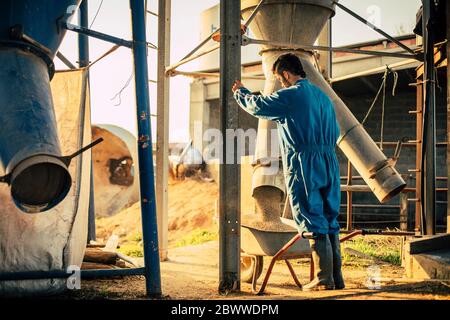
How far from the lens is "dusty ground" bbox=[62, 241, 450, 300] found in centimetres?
440

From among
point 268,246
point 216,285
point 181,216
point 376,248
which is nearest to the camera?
point 268,246

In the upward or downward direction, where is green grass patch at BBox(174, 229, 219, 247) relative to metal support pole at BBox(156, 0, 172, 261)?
downward

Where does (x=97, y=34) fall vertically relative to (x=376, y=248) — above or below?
above

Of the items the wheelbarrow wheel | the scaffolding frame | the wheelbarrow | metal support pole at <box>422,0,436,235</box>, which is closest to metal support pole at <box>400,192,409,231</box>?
metal support pole at <box>422,0,436,235</box>

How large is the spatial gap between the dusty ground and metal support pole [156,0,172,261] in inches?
20.9

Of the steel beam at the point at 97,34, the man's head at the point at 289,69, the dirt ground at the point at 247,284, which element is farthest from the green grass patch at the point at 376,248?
the steel beam at the point at 97,34

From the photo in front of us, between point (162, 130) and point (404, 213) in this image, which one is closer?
point (162, 130)

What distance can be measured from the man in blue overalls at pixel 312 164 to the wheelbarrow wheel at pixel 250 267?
1.24 m

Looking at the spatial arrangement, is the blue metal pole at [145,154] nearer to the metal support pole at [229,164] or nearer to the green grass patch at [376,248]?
the metal support pole at [229,164]

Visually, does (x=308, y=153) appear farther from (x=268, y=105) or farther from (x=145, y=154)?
(x=145, y=154)

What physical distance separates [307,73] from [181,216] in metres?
10.7

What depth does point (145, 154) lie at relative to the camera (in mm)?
5207

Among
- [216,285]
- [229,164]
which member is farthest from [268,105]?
[216,285]

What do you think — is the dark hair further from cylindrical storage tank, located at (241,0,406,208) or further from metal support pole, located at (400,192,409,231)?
metal support pole, located at (400,192,409,231)
